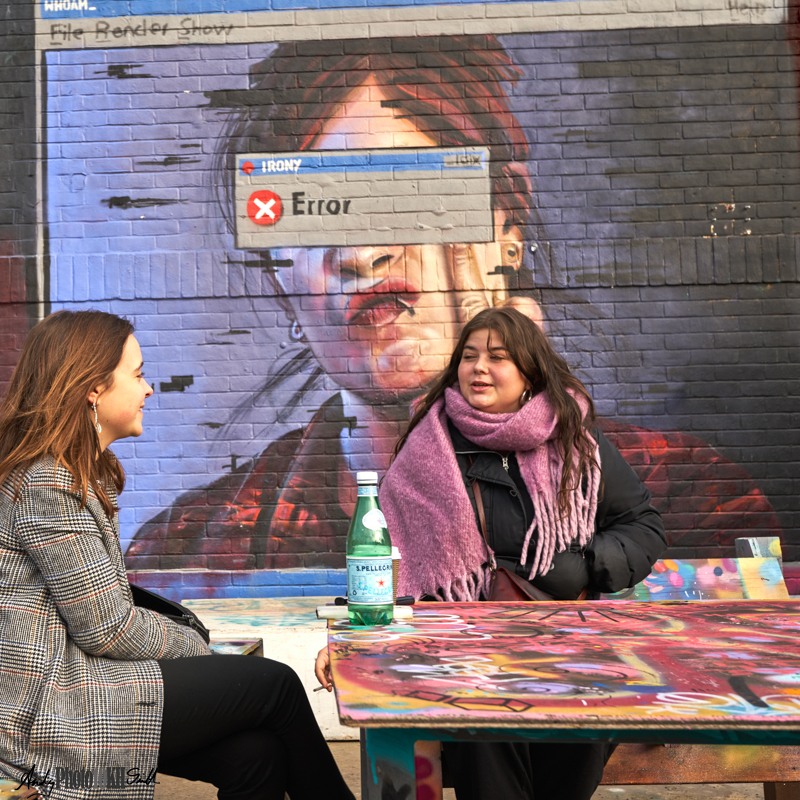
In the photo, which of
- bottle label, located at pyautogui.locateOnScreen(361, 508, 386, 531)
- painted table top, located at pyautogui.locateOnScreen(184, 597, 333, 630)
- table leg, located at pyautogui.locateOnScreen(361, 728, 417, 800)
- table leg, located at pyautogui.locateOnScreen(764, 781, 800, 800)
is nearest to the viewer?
table leg, located at pyautogui.locateOnScreen(361, 728, 417, 800)

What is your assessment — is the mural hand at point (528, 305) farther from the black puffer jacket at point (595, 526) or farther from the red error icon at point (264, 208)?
the black puffer jacket at point (595, 526)

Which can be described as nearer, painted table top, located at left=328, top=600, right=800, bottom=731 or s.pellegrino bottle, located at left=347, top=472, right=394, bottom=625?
painted table top, located at left=328, top=600, right=800, bottom=731

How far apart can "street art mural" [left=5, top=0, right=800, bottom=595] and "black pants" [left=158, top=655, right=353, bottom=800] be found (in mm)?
2742

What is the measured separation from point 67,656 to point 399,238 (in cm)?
348

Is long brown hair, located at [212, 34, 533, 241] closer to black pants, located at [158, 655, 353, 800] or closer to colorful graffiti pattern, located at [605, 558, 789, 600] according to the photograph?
colorful graffiti pattern, located at [605, 558, 789, 600]

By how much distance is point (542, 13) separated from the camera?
4848 mm

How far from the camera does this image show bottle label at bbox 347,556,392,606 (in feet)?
5.99

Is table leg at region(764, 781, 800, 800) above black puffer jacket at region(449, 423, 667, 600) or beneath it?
beneath

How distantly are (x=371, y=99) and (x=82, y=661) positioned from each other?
13.0ft

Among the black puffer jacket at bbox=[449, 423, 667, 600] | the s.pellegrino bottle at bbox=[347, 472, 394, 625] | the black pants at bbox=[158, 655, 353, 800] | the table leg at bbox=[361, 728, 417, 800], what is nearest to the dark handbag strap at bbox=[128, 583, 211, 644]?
the black pants at bbox=[158, 655, 353, 800]

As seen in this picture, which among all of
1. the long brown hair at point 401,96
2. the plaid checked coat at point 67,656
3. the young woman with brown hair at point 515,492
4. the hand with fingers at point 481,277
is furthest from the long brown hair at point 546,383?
the long brown hair at point 401,96

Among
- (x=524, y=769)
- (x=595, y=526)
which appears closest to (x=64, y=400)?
(x=524, y=769)

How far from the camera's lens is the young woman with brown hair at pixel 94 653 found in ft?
5.65

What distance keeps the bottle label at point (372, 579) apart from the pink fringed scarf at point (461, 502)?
1.87 ft
